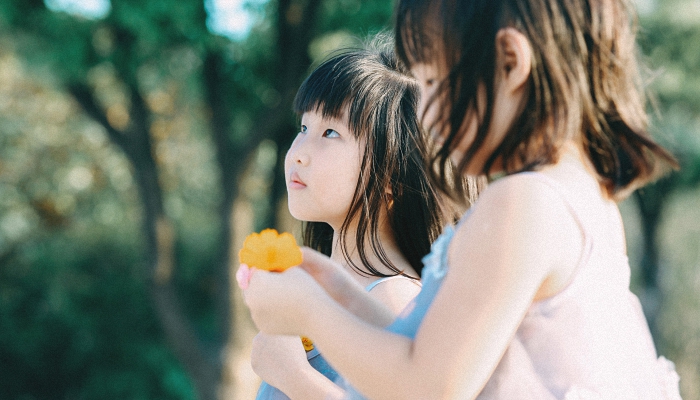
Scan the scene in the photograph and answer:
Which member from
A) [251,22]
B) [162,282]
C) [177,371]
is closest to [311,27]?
[251,22]

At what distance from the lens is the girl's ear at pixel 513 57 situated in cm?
74

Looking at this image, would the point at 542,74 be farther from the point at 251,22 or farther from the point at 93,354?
the point at 93,354

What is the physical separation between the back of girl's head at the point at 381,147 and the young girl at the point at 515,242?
48 cm

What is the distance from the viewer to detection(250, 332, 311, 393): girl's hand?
1110mm

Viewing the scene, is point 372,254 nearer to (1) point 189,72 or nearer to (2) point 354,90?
(2) point 354,90

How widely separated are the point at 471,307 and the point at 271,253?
0.81 ft

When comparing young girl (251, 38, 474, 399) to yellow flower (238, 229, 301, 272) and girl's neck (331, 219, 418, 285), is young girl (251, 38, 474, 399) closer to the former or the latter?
girl's neck (331, 219, 418, 285)

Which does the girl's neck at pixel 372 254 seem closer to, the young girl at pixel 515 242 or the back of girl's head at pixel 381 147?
A: the back of girl's head at pixel 381 147

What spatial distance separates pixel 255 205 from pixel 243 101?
2599 mm

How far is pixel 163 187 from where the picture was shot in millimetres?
6266

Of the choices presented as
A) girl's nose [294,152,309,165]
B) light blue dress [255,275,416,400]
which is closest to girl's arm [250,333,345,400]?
light blue dress [255,275,416,400]

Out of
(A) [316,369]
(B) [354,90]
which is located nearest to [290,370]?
(A) [316,369]

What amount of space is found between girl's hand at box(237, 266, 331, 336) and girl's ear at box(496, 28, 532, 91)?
12.7 inches

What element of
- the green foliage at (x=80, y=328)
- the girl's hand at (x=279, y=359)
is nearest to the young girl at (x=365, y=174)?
the girl's hand at (x=279, y=359)
